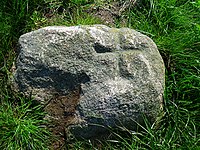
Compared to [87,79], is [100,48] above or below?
above

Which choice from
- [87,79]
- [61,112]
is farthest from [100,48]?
[61,112]

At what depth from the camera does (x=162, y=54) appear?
297 cm

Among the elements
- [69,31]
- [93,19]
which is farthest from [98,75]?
[93,19]

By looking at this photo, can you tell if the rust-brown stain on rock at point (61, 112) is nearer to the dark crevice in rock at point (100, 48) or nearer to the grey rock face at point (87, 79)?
the grey rock face at point (87, 79)

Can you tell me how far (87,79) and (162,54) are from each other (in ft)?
2.02

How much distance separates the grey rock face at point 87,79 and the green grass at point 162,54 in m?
0.10

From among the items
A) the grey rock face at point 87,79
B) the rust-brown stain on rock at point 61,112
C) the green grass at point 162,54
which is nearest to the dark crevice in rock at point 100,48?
the grey rock face at point 87,79

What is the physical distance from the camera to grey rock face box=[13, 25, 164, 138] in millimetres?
2596

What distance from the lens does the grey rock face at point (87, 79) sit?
2.60 metres

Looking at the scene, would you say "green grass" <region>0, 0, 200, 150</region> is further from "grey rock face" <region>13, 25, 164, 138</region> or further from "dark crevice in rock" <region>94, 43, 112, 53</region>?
"dark crevice in rock" <region>94, 43, 112, 53</region>

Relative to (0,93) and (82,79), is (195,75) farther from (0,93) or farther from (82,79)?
(0,93)

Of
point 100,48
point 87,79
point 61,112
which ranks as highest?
point 100,48

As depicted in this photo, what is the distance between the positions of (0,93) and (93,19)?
823 mm

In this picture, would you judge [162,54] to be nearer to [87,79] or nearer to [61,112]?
[87,79]
